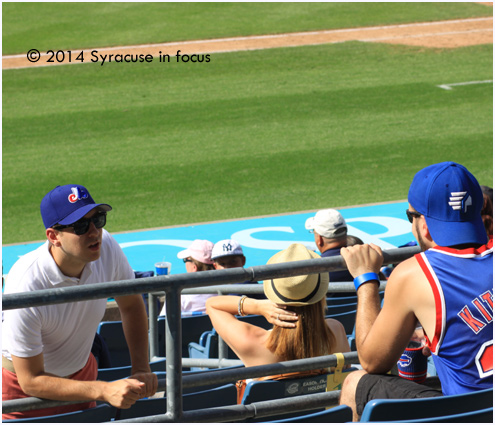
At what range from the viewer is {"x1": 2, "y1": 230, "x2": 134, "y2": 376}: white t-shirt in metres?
3.24

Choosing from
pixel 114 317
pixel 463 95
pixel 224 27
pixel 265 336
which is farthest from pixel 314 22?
pixel 265 336

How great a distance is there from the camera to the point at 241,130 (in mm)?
15203

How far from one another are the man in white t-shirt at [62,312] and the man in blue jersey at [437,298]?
105 centimetres

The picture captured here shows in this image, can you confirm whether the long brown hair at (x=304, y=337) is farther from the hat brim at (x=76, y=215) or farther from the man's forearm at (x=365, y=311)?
the hat brim at (x=76, y=215)

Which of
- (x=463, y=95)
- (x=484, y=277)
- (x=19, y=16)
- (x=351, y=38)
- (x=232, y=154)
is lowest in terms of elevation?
(x=484, y=277)

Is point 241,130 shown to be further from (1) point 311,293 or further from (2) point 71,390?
(2) point 71,390

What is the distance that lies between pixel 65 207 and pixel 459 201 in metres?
1.82

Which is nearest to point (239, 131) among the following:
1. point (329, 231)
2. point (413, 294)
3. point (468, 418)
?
point (329, 231)

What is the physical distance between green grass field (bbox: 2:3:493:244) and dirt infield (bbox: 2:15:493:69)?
120 cm

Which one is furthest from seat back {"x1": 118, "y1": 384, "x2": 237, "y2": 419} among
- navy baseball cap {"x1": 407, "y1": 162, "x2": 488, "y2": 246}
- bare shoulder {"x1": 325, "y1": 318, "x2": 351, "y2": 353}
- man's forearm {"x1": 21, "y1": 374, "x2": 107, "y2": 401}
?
navy baseball cap {"x1": 407, "y1": 162, "x2": 488, "y2": 246}

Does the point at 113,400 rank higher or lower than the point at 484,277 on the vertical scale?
lower

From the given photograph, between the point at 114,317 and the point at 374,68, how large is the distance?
Answer: 1482 cm

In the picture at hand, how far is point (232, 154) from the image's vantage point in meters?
13.8

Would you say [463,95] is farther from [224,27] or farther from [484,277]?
[484,277]
